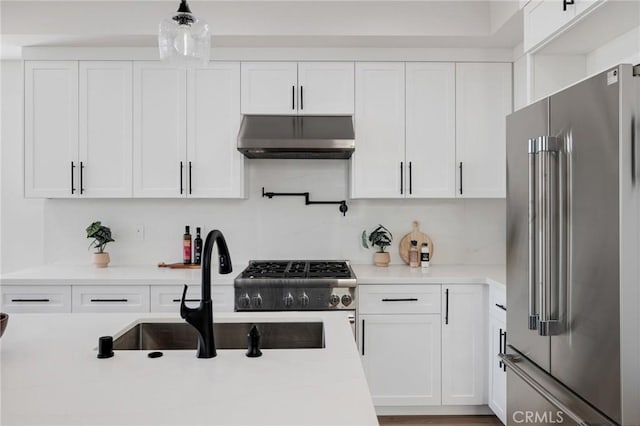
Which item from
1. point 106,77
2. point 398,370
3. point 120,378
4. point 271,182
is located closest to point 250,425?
point 120,378

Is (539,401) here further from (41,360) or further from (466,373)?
(41,360)

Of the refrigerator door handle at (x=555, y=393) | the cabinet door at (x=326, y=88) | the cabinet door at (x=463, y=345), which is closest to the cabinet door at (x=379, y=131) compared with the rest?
the cabinet door at (x=326, y=88)

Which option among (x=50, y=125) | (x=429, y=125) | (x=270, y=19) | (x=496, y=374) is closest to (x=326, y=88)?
(x=270, y=19)

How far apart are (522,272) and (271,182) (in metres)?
2.07

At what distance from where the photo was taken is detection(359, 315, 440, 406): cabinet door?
3014mm

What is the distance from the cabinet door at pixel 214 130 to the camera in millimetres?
3295

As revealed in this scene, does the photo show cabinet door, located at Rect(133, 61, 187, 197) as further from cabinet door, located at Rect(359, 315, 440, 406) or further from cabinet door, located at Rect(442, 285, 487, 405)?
cabinet door, located at Rect(442, 285, 487, 405)

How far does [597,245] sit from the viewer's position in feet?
4.97

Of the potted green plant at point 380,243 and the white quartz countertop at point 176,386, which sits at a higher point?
the potted green plant at point 380,243

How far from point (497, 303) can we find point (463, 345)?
1.28 feet

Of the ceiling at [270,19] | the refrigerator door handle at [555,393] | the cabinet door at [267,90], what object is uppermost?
the ceiling at [270,19]

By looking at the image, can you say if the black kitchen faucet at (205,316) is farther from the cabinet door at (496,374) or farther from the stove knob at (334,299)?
the cabinet door at (496,374)

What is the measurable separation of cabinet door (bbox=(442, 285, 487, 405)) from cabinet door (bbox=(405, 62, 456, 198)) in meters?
0.72

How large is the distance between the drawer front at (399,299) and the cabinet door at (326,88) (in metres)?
1.20
